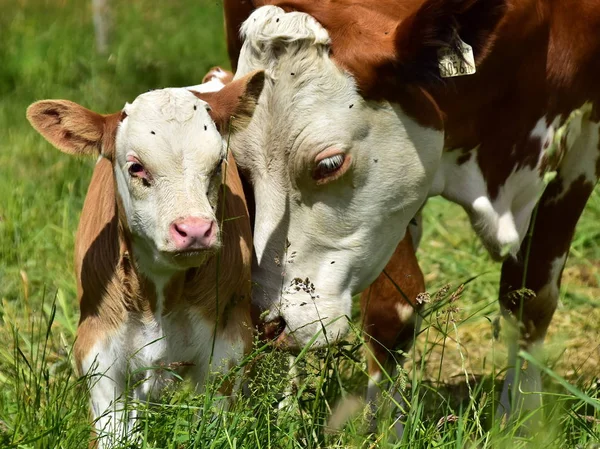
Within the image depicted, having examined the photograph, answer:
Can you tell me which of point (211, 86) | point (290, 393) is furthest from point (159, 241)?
point (211, 86)

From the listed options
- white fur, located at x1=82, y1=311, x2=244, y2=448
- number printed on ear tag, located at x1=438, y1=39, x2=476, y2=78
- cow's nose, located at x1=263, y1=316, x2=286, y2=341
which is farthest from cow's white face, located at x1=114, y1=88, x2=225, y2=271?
number printed on ear tag, located at x1=438, y1=39, x2=476, y2=78

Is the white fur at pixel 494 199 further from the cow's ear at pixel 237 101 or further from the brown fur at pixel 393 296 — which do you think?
the cow's ear at pixel 237 101

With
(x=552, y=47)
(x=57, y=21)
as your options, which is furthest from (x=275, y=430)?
(x=57, y=21)

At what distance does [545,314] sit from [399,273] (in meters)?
0.75

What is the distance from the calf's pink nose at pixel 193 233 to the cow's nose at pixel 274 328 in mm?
770

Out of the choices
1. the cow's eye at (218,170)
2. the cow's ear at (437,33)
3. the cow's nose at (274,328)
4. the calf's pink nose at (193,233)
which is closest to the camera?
the calf's pink nose at (193,233)

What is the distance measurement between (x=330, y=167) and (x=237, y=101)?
40 cm

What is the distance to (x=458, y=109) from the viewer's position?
385cm

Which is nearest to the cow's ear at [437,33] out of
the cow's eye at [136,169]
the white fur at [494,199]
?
the white fur at [494,199]

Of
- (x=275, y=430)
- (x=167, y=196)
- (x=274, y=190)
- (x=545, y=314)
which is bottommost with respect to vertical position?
(x=545, y=314)

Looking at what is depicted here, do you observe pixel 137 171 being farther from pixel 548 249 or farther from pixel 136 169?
pixel 548 249

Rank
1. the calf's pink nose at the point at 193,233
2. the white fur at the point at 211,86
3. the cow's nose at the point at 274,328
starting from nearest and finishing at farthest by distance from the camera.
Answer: the calf's pink nose at the point at 193,233 → the cow's nose at the point at 274,328 → the white fur at the point at 211,86

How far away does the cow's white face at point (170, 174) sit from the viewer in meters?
2.91

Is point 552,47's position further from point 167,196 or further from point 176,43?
point 176,43
